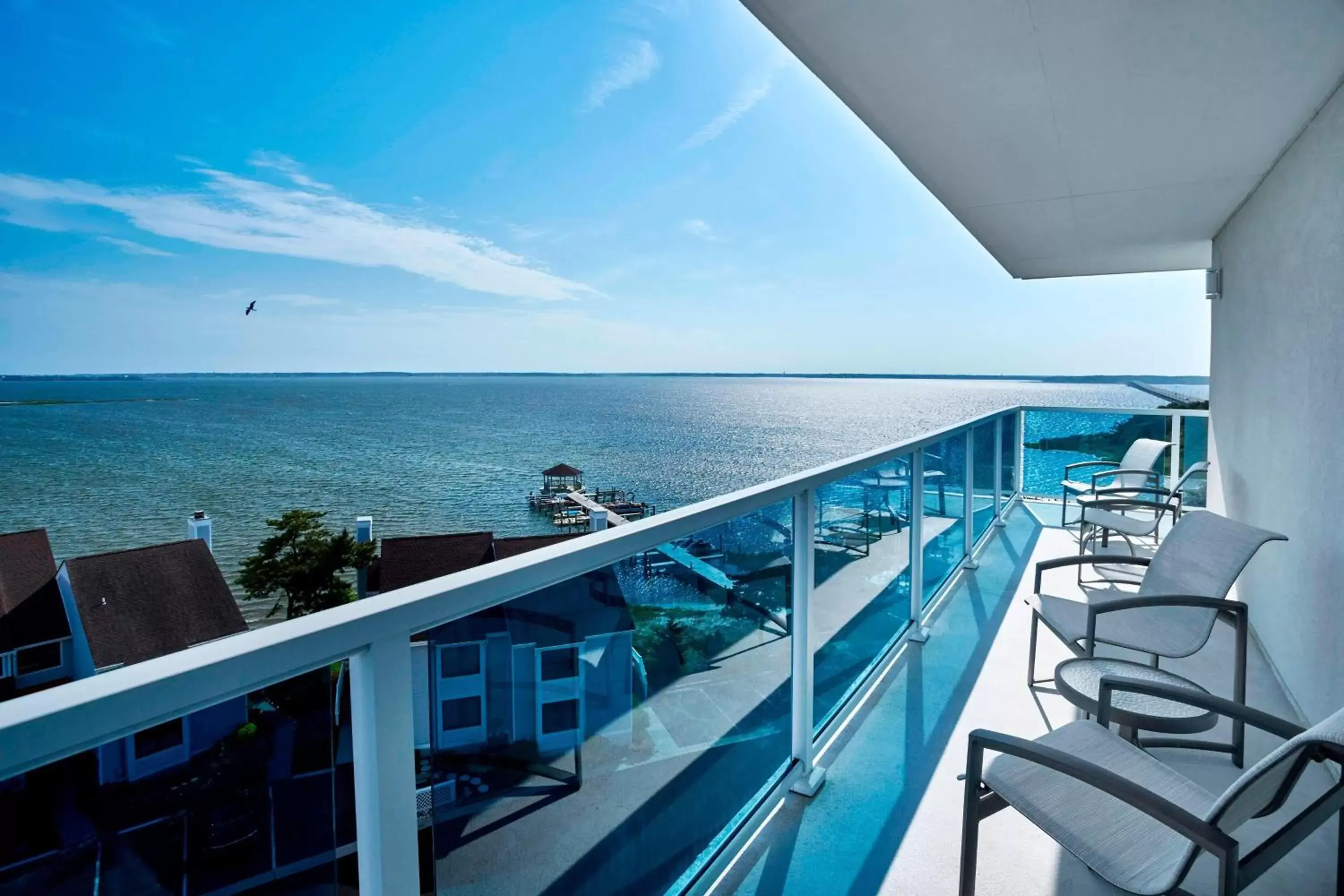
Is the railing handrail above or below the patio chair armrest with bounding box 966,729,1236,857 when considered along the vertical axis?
above

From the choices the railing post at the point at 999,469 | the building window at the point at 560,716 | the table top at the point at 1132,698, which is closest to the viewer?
the building window at the point at 560,716

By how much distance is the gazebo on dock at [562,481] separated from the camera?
39719 mm

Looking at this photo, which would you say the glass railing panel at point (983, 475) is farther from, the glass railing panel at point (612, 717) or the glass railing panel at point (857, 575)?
the glass railing panel at point (612, 717)

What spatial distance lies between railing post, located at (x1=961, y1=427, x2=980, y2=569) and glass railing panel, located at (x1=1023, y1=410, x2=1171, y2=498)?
86.1 inches

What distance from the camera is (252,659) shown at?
719 millimetres

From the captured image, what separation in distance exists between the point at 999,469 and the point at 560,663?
545 cm

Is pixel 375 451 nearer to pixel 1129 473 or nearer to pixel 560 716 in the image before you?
pixel 1129 473

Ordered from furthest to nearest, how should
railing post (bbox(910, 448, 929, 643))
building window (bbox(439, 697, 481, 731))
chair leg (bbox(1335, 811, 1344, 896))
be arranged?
railing post (bbox(910, 448, 929, 643)), chair leg (bbox(1335, 811, 1344, 896)), building window (bbox(439, 697, 481, 731))

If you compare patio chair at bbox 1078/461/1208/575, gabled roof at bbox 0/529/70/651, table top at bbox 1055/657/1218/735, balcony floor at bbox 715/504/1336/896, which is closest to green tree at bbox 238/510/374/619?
gabled roof at bbox 0/529/70/651

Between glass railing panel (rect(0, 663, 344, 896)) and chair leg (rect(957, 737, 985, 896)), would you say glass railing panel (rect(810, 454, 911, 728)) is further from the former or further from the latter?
glass railing panel (rect(0, 663, 344, 896))

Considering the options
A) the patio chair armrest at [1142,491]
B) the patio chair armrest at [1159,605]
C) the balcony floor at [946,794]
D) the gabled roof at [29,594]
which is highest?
the patio chair armrest at [1142,491]

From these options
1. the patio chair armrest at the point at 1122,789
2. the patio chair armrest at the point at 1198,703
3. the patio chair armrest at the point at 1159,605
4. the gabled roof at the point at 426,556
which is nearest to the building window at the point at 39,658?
the gabled roof at the point at 426,556

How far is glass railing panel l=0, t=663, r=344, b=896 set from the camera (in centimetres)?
60

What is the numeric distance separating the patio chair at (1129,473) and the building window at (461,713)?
572 cm
